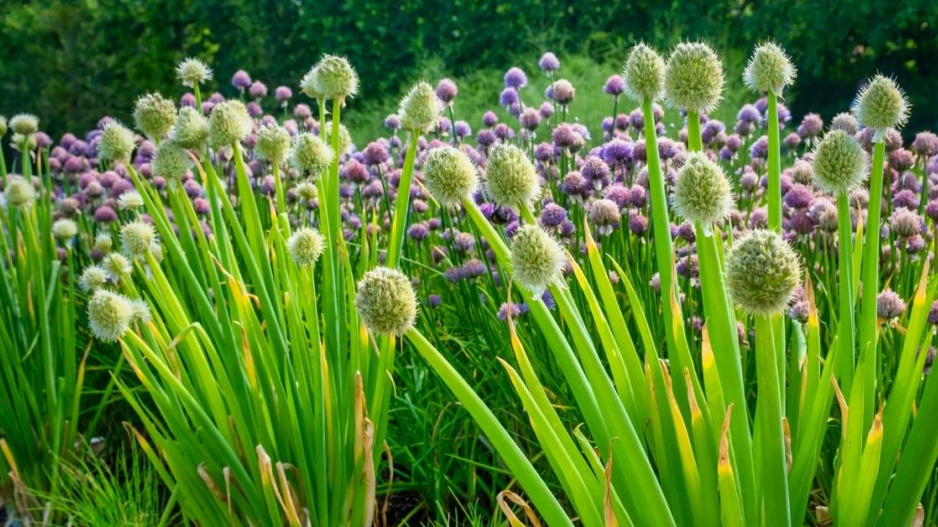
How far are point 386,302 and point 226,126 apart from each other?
3.14 ft

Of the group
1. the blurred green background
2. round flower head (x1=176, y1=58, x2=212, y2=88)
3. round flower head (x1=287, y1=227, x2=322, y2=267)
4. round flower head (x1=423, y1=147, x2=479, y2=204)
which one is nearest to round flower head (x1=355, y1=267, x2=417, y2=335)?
round flower head (x1=423, y1=147, x2=479, y2=204)

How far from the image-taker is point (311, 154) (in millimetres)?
2293

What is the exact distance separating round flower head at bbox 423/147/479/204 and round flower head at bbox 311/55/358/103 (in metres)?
0.83

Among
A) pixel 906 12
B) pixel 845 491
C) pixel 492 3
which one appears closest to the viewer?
pixel 845 491

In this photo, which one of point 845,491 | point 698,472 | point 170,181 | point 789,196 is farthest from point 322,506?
point 789,196

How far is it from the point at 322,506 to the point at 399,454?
0.73 metres

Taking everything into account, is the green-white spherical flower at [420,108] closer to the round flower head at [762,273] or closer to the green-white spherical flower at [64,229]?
the round flower head at [762,273]

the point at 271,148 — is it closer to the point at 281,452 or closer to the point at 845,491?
the point at 281,452

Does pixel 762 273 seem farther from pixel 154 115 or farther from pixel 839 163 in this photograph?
pixel 154 115

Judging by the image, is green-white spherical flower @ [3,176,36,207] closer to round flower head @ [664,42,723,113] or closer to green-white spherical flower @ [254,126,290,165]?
green-white spherical flower @ [254,126,290,165]

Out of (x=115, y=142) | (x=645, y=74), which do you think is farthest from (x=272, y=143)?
(x=645, y=74)

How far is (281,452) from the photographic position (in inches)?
93.6

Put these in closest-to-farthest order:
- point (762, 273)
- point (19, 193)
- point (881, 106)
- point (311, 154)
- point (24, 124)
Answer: point (762, 273) < point (881, 106) < point (311, 154) < point (19, 193) < point (24, 124)

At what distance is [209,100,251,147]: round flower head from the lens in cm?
222
